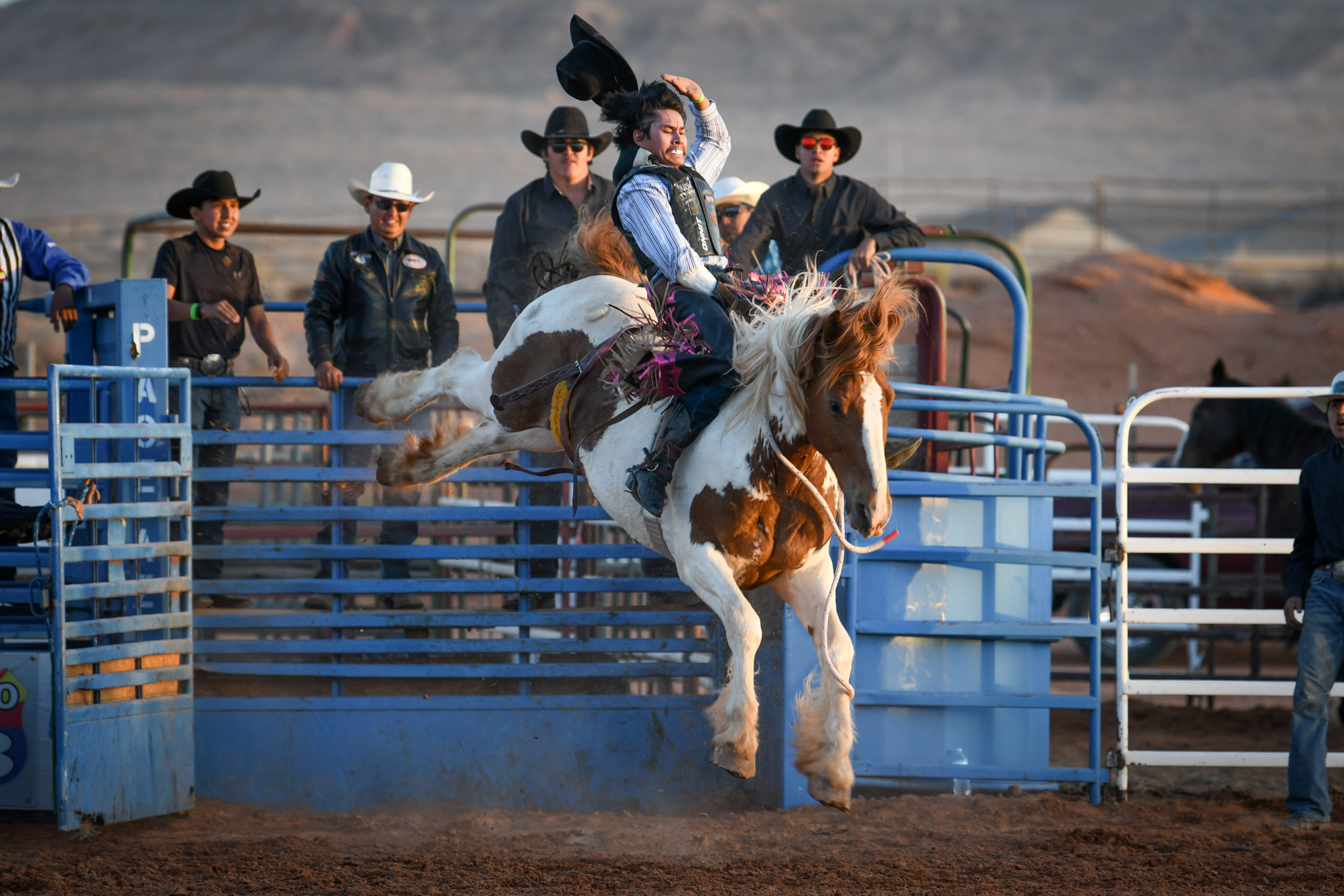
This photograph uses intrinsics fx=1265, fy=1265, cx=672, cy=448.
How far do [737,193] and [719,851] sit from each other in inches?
174

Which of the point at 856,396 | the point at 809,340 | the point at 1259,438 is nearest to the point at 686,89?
the point at 809,340

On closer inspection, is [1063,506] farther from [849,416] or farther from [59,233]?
[59,233]

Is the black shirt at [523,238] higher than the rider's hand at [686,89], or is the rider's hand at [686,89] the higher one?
the rider's hand at [686,89]

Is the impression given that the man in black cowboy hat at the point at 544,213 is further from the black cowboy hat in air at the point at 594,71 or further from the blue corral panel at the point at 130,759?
the blue corral panel at the point at 130,759

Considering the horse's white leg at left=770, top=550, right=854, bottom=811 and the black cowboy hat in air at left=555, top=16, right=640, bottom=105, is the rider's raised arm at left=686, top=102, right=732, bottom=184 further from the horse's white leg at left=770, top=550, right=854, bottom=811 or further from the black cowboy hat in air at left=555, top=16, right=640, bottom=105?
the horse's white leg at left=770, top=550, right=854, bottom=811

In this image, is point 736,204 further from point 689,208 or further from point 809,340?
point 809,340

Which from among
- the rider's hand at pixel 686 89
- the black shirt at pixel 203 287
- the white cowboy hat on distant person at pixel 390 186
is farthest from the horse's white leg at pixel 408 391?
the rider's hand at pixel 686 89

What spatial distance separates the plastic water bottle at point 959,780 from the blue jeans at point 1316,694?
1465 mm

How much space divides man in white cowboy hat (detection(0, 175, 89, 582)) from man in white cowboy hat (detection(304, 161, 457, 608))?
3.78 ft

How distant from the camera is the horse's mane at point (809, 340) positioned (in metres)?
4.57

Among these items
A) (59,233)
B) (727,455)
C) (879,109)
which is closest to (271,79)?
(879,109)

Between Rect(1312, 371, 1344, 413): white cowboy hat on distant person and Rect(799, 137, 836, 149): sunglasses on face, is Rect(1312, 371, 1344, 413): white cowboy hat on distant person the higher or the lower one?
the lower one

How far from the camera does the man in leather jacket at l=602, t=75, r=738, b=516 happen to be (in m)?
4.91

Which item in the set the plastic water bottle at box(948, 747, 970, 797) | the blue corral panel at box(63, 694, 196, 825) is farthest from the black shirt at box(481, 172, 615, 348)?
the plastic water bottle at box(948, 747, 970, 797)
